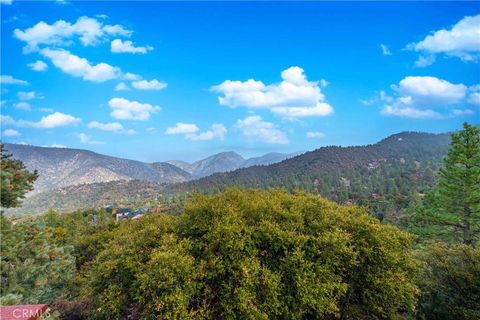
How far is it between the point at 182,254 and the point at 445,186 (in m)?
23.9

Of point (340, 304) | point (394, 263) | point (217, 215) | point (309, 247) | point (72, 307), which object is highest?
point (217, 215)

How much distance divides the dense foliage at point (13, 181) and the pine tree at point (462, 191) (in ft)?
93.1

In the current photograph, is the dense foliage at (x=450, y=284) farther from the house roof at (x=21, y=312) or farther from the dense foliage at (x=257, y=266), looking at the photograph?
the house roof at (x=21, y=312)

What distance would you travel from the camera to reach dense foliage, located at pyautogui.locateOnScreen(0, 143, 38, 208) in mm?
8328

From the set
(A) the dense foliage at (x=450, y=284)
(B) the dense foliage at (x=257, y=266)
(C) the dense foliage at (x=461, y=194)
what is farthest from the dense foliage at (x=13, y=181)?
(C) the dense foliage at (x=461, y=194)

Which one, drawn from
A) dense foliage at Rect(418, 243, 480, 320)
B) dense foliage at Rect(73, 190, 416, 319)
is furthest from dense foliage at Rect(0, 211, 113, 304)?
dense foliage at Rect(418, 243, 480, 320)

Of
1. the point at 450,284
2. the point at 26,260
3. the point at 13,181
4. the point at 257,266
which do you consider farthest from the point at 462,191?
the point at 13,181

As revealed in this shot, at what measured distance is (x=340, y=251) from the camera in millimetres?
11211

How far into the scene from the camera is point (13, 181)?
28.6 feet

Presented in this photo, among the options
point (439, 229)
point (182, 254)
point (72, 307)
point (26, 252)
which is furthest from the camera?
point (439, 229)

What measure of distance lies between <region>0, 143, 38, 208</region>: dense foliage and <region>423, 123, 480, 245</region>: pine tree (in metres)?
28.4

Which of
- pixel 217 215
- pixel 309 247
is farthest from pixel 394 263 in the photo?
pixel 217 215

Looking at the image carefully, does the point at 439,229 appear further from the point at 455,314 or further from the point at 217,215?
the point at 217,215

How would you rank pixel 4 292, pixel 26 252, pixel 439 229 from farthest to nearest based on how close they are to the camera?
1. pixel 439 229
2. pixel 26 252
3. pixel 4 292
